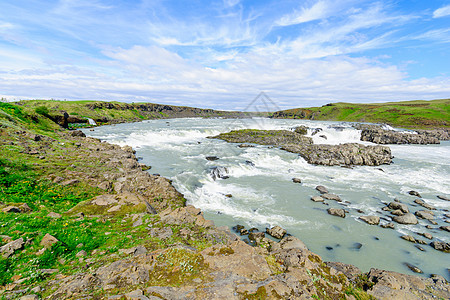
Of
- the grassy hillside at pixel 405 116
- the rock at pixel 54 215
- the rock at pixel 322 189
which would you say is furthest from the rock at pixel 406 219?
the grassy hillside at pixel 405 116

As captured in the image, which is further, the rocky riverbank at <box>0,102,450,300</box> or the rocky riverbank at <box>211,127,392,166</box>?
the rocky riverbank at <box>211,127,392,166</box>

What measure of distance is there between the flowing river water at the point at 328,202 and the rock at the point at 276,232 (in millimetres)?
1122

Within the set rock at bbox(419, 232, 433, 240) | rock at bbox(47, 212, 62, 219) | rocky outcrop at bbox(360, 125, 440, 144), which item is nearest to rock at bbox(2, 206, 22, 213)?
rock at bbox(47, 212, 62, 219)

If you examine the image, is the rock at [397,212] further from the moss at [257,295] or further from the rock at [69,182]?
A: the rock at [69,182]

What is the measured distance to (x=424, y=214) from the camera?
18.2 meters

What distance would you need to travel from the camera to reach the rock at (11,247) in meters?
6.20

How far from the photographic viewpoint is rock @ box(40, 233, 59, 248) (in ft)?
22.8

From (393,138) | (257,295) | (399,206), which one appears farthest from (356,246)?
(393,138)

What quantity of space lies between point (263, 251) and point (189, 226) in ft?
13.8

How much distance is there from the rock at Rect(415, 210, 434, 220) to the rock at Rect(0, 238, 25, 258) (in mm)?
28458

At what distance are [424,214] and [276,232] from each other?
51.2ft

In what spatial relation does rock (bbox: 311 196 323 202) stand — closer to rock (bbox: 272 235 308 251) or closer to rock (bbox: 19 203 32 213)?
rock (bbox: 272 235 308 251)

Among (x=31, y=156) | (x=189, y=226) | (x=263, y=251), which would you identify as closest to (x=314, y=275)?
(x=263, y=251)

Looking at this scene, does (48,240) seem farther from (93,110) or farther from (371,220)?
(93,110)
